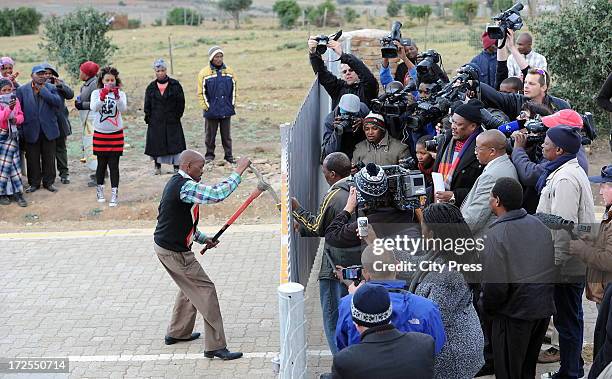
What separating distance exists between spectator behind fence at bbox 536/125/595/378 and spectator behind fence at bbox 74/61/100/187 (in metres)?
7.69

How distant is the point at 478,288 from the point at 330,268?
1336 millimetres

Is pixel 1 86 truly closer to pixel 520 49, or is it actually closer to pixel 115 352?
pixel 115 352

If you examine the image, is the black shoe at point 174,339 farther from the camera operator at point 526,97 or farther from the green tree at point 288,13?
the green tree at point 288,13

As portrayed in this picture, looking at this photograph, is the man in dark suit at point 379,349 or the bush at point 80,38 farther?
the bush at point 80,38

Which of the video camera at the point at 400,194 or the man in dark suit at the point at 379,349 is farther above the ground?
the video camera at the point at 400,194

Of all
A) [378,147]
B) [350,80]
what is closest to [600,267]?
[378,147]

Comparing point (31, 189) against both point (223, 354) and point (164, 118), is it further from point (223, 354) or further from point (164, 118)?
point (223, 354)

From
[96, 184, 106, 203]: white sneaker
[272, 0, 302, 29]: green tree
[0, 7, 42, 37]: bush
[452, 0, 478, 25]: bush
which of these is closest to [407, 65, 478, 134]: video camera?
[96, 184, 106, 203]: white sneaker

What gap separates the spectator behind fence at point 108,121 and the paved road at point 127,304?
4.70ft

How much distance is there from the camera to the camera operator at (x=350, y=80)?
9094 mm

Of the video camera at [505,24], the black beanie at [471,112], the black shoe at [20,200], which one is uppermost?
the video camera at [505,24]

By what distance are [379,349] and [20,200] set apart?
8914mm

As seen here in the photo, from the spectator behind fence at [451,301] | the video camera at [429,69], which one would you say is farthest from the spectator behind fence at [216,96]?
the spectator behind fence at [451,301]

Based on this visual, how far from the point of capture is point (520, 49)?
10500mm
